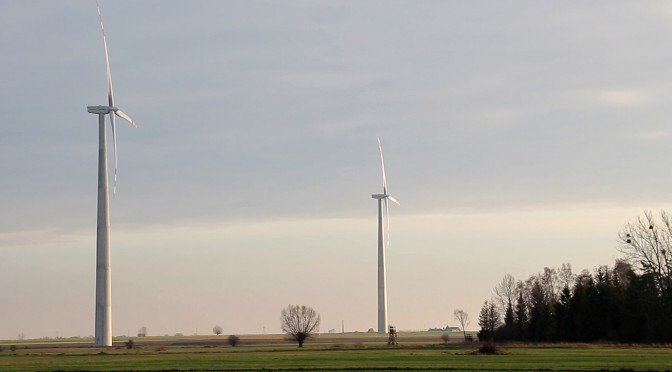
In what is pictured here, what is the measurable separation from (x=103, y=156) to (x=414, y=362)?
6862 centimetres

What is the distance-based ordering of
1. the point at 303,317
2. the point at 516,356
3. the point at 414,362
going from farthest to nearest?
1. the point at 303,317
2. the point at 516,356
3. the point at 414,362

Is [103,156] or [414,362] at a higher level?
[103,156]

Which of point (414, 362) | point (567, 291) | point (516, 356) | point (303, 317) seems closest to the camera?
point (414, 362)

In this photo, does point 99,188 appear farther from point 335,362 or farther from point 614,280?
point 614,280

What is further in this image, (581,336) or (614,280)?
(614,280)

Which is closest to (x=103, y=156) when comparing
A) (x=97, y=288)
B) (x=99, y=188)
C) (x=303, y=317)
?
(x=99, y=188)

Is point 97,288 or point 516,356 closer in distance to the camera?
point 516,356

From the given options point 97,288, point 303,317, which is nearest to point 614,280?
point 303,317

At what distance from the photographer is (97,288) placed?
142m

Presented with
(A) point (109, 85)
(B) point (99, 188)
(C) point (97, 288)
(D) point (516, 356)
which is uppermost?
(A) point (109, 85)

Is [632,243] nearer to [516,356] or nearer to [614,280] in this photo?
[614,280]

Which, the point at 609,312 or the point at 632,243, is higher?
the point at 632,243

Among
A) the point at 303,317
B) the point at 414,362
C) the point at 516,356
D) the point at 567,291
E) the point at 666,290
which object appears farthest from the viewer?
the point at 303,317

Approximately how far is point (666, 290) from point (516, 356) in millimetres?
51043
